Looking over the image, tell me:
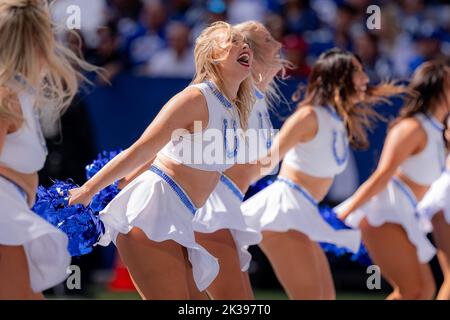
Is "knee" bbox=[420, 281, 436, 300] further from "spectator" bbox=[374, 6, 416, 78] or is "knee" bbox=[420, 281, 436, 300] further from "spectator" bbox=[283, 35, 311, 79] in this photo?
"spectator" bbox=[374, 6, 416, 78]

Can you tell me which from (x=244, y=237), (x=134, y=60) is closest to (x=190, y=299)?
(x=244, y=237)

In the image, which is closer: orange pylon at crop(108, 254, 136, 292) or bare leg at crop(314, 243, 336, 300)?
bare leg at crop(314, 243, 336, 300)

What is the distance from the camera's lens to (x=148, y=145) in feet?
13.5

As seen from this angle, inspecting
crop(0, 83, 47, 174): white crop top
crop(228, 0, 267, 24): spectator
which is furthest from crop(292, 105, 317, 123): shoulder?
crop(228, 0, 267, 24): spectator

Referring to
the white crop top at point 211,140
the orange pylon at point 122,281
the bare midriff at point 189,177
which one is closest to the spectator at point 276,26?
the orange pylon at point 122,281

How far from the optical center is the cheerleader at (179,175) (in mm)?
4180

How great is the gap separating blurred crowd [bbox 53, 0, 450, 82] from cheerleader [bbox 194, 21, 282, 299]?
3.72 meters

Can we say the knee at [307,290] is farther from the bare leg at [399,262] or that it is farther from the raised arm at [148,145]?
the raised arm at [148,145]

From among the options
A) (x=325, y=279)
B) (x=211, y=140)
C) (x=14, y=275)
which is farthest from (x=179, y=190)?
(x=325, y=279)

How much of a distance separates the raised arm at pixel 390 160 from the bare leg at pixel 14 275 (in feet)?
8.93

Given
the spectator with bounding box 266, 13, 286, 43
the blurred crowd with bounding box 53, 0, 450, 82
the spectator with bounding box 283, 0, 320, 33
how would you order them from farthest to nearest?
1. the spectator with bounding box 283, 0, 320, 33
2. the blurred crowd with bounding box 53, 0, 450, 82
3. the spectator with bounding box 266, 13, 286, 43

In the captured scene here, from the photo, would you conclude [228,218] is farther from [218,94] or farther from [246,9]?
[246,9]

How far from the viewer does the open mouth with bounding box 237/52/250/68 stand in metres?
4.55

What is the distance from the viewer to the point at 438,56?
988 centimetres
